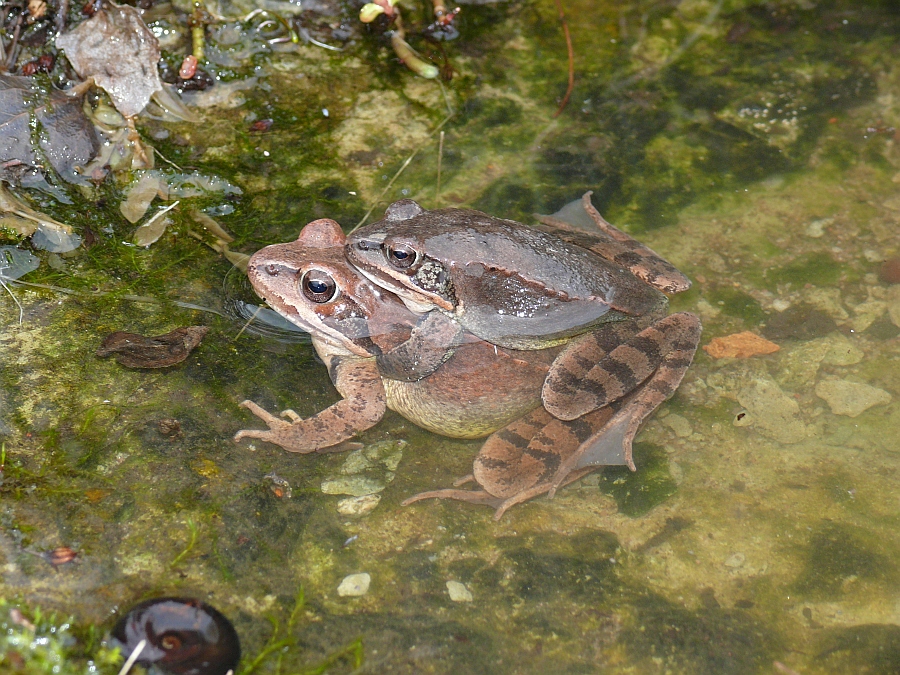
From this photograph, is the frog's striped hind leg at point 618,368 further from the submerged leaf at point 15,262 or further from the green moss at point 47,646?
the submerged leaf at point 15,262

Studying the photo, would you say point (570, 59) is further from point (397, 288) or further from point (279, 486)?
point (279, 486)

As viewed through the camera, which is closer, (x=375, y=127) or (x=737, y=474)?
(x=737, y=474)

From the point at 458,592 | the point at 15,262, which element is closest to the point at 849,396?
the point at 458,592

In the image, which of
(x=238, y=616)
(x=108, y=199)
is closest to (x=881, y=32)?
(x=108, y=199)

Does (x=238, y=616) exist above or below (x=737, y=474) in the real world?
above

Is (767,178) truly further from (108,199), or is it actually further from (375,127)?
(108,199)

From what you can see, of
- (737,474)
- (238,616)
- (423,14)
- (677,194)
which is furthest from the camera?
(423,14)

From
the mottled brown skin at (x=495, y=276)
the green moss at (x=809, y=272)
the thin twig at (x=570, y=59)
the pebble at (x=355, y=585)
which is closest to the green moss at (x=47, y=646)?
the pebble at (x=355, y=585)
